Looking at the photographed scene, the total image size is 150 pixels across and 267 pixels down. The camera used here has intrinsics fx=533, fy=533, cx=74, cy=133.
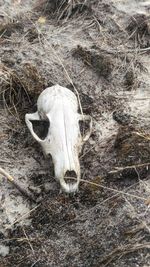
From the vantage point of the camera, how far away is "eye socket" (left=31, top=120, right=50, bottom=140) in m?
3.92

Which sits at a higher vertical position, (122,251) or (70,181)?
(70,181)

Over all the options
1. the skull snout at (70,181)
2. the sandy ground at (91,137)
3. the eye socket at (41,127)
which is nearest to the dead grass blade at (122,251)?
the sandy ground at (91,137)

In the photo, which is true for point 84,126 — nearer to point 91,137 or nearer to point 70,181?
point 91,137

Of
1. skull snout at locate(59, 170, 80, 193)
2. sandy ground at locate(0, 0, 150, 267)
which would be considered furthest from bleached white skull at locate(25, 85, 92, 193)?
sandy ground at locate(0, 0, 150, 267)

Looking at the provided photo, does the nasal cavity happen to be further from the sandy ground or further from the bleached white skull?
the sandy ground

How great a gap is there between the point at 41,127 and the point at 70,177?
68cm

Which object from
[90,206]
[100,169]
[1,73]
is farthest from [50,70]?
[90,206]

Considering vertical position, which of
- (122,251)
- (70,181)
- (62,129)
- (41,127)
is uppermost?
(62,129)

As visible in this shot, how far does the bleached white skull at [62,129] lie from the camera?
345 centimetres

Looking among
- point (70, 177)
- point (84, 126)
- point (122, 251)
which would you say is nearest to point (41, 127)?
point (84, 126)

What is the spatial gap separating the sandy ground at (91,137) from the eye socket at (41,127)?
0.25 feet

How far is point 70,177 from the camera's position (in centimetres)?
344

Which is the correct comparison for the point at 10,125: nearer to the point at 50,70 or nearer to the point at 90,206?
the point at 50,70

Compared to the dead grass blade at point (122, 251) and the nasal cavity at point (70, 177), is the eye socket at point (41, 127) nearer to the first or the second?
the nasal cavity at point (70, 177)
